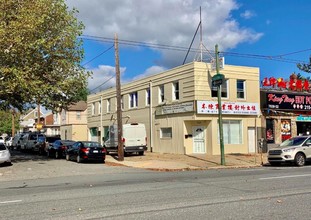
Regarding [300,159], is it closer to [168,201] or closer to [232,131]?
[232,131]

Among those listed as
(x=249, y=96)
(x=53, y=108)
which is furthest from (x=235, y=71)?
(x=53, y=108)

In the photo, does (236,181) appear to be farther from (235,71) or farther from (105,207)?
(235,71)

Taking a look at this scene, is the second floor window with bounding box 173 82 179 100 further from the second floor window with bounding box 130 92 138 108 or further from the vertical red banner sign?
the vertical red banner sign

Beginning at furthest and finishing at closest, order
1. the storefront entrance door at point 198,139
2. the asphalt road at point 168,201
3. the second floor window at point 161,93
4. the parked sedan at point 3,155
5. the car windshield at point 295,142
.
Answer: the second floor window at point 161,93
the storefront entrance door at point 198,139
the car windshield at point 295,142
the parked sedan at point 3,155
the asphalt road at point 168,201

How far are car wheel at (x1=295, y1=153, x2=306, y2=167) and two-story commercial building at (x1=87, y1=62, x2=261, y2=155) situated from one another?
538 centimetres

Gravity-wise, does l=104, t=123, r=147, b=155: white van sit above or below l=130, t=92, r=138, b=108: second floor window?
below

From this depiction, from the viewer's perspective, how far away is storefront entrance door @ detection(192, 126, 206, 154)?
1097 inches

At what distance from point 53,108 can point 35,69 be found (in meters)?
4.10

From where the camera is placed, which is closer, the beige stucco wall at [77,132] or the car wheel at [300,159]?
the car wheel at [300,159]

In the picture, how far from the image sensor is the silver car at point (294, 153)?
20.6m

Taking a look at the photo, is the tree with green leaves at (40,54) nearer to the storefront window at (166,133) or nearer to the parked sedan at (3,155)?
the parked sedan at (3,155)

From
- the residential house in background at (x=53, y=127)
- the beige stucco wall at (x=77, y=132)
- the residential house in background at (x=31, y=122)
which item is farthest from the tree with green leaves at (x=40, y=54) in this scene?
the residential house in background at (x=31, y=122)

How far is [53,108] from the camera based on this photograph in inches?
955

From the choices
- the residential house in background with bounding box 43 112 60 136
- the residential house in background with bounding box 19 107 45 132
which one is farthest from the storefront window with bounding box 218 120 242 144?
the residential house in background with bounding box 19 107 45 132
